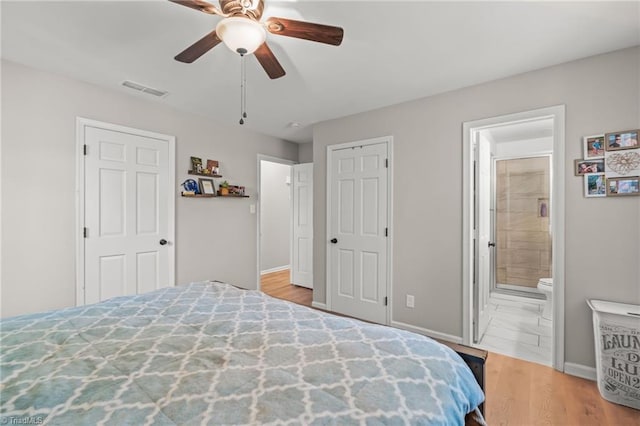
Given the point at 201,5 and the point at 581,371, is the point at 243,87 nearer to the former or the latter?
the point at 201,5

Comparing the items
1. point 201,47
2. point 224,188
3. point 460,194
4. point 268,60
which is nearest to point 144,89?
point 224,188

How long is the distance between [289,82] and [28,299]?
2.86 metres

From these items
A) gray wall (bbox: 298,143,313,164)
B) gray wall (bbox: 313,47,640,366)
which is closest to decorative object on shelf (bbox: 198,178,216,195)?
gray wall (bbox: 313,47,640,366)

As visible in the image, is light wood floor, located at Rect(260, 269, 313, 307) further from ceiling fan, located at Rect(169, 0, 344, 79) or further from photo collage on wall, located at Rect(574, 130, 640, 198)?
ceiling fan, located at Rect(169, 0, 344, 79)

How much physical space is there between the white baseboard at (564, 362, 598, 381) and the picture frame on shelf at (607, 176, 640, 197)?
1.32m

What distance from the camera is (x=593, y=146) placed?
2209 millimetres

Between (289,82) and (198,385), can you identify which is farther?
(289,82)

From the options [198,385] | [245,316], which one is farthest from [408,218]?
[198,385]

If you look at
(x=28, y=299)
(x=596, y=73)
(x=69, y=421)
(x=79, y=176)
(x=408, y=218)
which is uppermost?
(x=596, y=73)

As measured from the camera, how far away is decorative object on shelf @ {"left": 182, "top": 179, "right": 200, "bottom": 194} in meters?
3.45

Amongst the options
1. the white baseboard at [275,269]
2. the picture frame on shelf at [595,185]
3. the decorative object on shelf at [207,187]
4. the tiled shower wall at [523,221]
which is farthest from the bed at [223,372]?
the white baseboard at [275,269]

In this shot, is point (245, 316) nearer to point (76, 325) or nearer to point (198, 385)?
point (198, 385)

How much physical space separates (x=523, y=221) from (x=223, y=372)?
4.99 m

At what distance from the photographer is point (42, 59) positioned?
2299 millimetres
